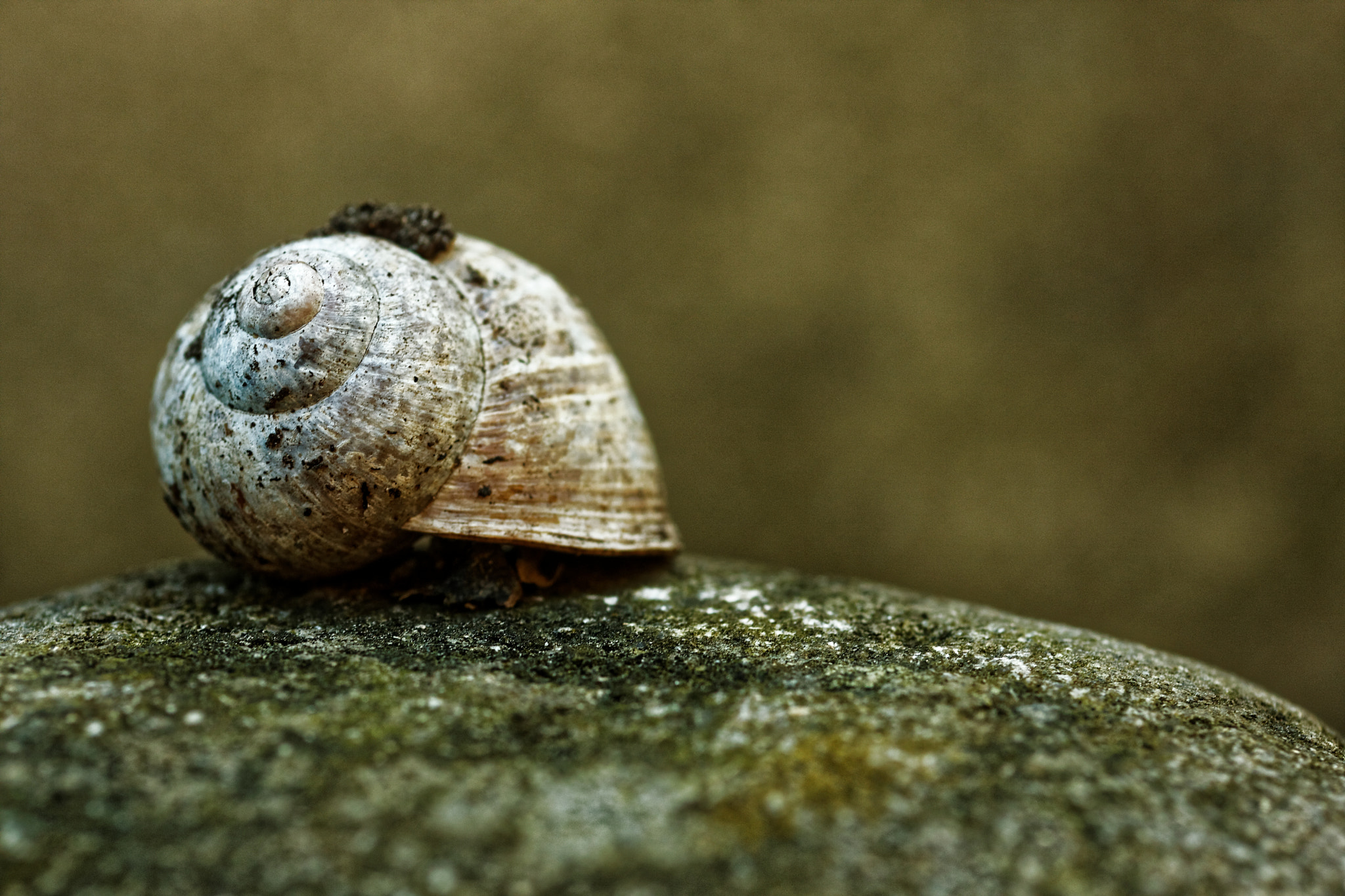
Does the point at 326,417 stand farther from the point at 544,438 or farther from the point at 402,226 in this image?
the point at 402,226

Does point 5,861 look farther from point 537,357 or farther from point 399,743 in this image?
point 537,357

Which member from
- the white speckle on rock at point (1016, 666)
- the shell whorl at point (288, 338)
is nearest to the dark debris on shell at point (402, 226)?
the shell whorl at point (288, 338)

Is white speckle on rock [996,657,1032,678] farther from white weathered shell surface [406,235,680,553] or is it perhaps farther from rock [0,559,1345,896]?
white weathered shell surface [406,235,680,553]

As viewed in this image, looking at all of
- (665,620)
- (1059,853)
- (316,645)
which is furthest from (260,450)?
(1059,853)

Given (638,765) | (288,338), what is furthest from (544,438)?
(638,765)

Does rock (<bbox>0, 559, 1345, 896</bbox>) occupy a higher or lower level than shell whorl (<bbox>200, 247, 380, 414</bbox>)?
lower

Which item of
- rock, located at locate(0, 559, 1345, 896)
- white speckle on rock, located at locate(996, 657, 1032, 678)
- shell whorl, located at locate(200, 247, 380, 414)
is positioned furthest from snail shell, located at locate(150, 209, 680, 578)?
white speckle on rock, located at locate(996, 657, 1032, 678)
